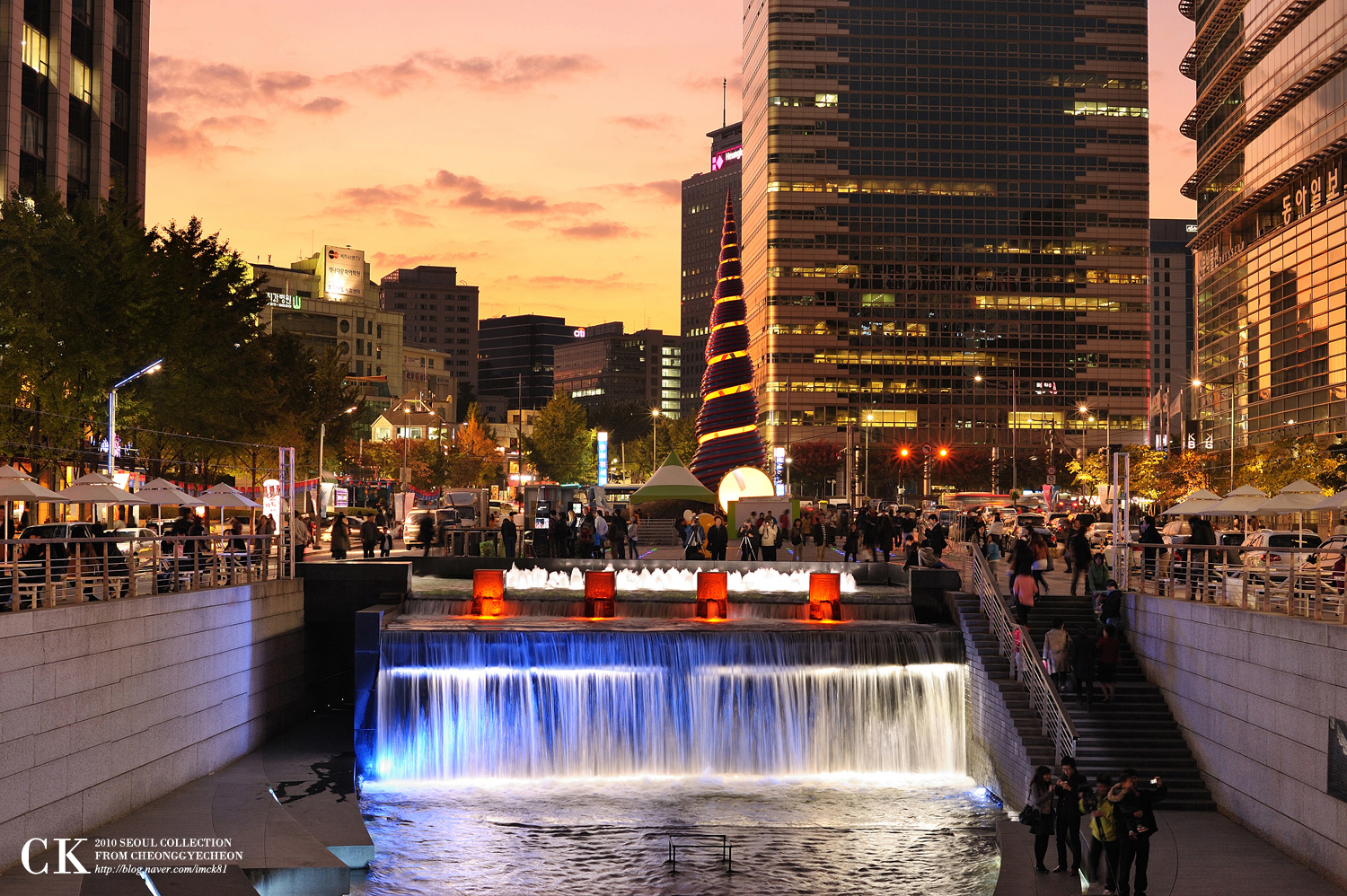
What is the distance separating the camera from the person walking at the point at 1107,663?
23703 mm

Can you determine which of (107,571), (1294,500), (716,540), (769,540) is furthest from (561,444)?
(107,571)

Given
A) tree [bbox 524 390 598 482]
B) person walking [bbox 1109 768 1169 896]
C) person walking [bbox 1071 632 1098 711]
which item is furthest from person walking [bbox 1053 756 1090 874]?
tree [bbox 524 390 598 482]

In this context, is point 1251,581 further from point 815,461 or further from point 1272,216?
point 815,461

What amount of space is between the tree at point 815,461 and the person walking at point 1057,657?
4822 inches

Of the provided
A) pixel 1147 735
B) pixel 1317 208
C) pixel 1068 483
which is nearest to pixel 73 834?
pixel 1147 735

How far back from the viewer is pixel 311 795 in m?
22.0

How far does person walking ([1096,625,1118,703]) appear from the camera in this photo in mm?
23703

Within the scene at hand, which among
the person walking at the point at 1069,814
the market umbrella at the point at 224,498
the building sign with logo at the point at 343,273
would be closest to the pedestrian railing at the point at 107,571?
the market umbrella at the point at 224,498

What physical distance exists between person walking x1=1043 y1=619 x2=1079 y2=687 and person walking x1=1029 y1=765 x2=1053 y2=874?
650 centimetres

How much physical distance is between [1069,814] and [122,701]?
47.2 feet

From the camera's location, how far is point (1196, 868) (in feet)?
57.4

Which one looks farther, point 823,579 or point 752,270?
point 752,270

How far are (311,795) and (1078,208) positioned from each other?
155 meters

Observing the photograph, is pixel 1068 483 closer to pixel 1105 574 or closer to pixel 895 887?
pixel 1105 574
